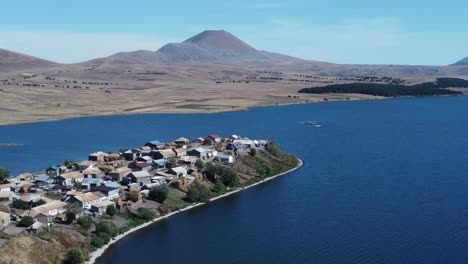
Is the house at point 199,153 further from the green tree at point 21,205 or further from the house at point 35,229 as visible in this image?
the house at point 35,229

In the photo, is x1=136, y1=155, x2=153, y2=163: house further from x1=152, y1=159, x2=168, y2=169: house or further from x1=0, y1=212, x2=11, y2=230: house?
x1=0, y1=212, x2=11, y2=230: house

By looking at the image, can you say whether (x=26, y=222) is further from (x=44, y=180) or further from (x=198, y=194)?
(x=198, y=194)

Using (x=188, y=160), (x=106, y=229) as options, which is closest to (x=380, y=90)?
Result: (x=188, y=160)

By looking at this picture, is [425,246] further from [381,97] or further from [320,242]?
[381,97]

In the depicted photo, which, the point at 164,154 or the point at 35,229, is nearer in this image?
the point at 35,229

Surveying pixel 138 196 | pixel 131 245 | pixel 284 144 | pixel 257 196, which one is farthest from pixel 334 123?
pixel 131 245
